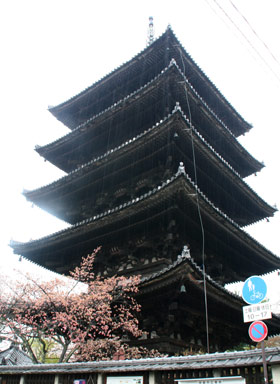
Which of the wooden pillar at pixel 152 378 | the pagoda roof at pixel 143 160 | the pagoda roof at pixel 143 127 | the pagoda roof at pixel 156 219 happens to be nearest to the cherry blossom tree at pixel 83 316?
the pagoda roof at pixel 156 219

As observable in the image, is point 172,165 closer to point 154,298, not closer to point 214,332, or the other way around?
point 154,298

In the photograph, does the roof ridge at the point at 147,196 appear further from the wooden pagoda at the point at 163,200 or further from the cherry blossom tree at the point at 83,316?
the cherry blossom tree at the point at 83,316

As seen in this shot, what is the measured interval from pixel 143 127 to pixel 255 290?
1293cm

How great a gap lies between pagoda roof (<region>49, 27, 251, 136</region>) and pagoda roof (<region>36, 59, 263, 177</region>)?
117 centimetres

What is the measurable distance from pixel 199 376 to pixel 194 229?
297 inches

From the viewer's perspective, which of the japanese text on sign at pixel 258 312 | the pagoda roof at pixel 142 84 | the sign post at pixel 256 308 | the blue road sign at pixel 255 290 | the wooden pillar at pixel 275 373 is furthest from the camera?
the pagoda roof at pixel 142 84

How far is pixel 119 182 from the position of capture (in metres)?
16.4

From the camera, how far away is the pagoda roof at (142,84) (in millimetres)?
17531

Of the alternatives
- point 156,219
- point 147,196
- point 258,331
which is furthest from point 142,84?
point 258,331

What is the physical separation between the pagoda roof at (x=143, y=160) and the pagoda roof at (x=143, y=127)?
5.89 ft

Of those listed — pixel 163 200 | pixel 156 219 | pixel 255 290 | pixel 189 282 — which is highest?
pixel 163 200

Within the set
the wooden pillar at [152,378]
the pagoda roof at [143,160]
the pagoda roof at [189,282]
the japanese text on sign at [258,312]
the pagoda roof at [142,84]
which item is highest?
the pagoda roof at [142,84]

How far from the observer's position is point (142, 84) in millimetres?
19000

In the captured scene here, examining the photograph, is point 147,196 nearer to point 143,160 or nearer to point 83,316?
point 143,160
